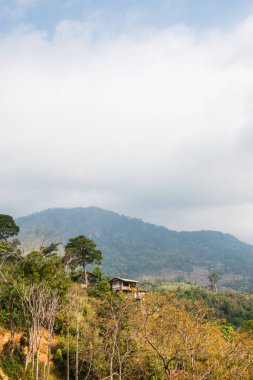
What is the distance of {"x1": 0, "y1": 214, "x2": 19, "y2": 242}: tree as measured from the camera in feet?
199

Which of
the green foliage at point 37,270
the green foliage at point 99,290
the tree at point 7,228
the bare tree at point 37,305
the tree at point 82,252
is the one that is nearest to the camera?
the bare tree at point 37,305

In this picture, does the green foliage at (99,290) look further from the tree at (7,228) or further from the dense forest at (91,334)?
the tree at (7,228)

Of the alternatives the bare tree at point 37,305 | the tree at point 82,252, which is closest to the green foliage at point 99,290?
the tree at point 82,252


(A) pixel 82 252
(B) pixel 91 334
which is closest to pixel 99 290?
(A) pixel 82 252

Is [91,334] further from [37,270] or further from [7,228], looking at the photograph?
[7,228]

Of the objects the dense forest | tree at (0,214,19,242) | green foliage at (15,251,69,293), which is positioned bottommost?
the dense forest

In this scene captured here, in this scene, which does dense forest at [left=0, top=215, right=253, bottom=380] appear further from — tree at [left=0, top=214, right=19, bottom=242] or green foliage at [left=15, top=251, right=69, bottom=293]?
tree at [left=0, top=214, right=19, bottom=242]

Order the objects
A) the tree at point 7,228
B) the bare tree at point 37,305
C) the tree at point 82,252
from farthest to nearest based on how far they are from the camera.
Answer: the tree at point 7,228
the tree at point 82,252
the bare tree at point 37,305

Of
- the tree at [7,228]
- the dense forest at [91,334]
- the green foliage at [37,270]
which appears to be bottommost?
the dense forest at [91,334]

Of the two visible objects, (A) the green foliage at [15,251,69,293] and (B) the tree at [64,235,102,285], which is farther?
(B) the tree at [64,235,102,285]

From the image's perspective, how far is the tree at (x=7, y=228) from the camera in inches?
2391

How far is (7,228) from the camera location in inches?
2402

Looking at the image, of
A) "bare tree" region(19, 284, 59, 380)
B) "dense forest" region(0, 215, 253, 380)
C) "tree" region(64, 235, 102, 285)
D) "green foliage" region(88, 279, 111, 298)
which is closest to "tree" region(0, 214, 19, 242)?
"tree" region(64, 235, 102, 285)

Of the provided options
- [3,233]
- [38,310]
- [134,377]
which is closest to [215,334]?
[134,377]
